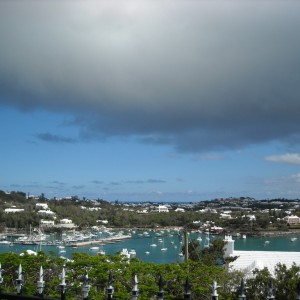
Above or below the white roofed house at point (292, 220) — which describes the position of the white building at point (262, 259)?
above

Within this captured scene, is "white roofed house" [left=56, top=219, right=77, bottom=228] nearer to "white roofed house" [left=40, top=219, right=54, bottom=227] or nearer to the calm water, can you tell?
"white roofed house" [left=40, top=219, right=54, bottom=227]

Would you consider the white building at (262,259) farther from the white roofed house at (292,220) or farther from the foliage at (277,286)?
the white roofed house at (292,220)

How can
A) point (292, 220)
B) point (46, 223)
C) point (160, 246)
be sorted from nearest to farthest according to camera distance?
point (160, 246) < point (46, 223) < point (292, 220)

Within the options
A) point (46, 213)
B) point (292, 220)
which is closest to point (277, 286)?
point (292, 220)

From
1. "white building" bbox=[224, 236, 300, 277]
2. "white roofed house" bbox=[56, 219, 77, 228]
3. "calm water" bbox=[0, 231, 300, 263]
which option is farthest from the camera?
"white roofed house" bbox=[56, 219, 77, 228]

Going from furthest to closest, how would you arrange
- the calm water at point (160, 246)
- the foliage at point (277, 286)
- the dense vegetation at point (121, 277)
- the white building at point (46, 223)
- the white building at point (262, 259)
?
the white building at point (46, 223) < the calm water at point (160, 246) < the white building at point (262, 259) < the foliage at point (277, 286) < the dense vegetation at point (121, 277)

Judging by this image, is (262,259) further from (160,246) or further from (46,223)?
(46,223)

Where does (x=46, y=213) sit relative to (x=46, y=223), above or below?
above

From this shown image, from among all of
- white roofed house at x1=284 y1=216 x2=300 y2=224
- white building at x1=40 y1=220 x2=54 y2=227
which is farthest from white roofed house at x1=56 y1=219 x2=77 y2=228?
white roofed house at x1=284 y1=216 x2=300 y2=224

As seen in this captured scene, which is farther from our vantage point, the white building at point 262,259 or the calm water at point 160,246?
the calm water at point 160,246

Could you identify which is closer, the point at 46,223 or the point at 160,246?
the point at 160,246

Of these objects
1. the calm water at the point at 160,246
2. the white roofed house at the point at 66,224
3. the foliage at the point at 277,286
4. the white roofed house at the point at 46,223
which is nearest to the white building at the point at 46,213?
the white roofed house at the point at 66,224

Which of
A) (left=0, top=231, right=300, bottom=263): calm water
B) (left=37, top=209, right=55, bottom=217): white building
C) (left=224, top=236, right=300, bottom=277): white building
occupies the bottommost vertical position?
(left=0, top=231, right=300, bottom=263): calm water

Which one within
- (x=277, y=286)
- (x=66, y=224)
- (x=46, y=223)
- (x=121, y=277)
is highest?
(x=121, y=277)
